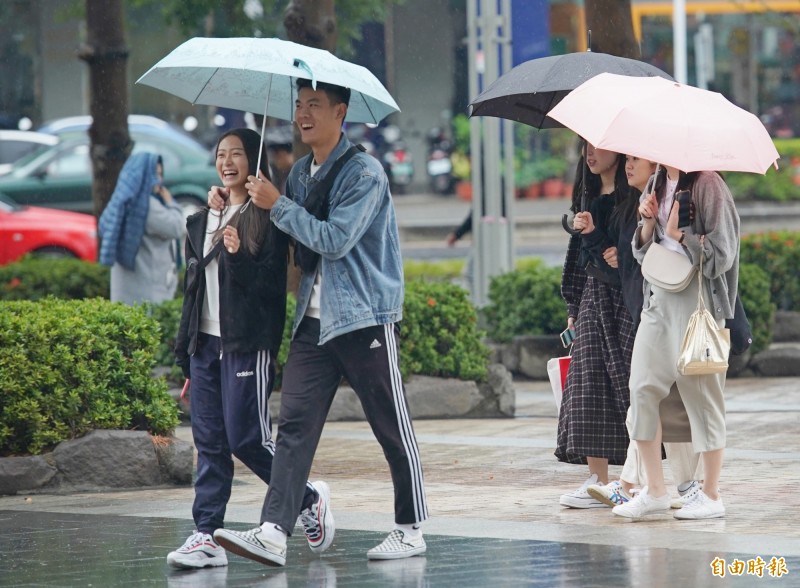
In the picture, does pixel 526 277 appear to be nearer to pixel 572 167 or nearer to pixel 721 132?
pixel 721 132

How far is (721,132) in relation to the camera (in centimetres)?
653

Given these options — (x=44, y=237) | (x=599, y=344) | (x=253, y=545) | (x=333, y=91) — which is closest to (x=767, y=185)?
(x=44, y=237)

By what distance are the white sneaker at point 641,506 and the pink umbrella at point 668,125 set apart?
1479 millimetres

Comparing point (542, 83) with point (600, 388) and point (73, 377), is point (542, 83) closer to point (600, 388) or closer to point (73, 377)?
point (600, 388)

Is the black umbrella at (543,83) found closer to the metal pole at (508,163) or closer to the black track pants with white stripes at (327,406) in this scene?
the black track pants with white stripes at (327,406)

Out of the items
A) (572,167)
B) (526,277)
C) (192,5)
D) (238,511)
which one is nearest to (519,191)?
(572,167)

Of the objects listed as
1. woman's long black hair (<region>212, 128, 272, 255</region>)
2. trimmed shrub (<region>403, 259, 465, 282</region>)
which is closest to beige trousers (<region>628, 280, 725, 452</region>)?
woman's long black hair (<region>212, 128, 272, 255</region>)

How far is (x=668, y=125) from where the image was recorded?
6.50m

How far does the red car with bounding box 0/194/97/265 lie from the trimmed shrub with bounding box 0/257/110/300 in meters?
5.80

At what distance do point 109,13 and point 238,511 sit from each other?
277 inches

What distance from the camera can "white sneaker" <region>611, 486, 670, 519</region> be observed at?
6.84 meters

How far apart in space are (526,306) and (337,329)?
23.0 feet

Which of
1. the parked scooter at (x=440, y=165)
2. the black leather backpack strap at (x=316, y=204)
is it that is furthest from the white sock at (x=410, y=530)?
the parked scooter at (x=440, y=165)

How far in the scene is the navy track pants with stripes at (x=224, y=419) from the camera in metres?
6.00
